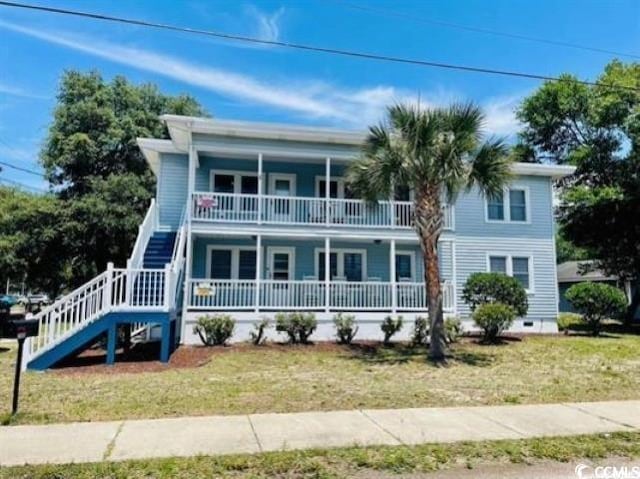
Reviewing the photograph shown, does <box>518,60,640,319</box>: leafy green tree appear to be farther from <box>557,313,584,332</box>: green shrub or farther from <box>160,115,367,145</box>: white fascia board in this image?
<box>160,115,367,145</box>: white fascia board

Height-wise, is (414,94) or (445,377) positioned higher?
(414,94)

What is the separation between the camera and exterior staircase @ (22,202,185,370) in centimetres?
1056

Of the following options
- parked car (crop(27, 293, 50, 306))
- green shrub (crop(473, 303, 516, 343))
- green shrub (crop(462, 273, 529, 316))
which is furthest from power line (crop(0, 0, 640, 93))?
parked car (crop(27, 293, 50, 306))

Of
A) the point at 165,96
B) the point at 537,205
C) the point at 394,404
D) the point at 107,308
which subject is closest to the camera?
the point at 394,404

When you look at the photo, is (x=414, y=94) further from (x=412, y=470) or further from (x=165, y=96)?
(x=165, y=96)

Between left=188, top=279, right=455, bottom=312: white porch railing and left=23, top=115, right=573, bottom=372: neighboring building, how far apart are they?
34mm

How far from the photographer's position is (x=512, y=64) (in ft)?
38.1

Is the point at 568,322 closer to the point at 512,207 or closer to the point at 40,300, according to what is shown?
the point at 512,207

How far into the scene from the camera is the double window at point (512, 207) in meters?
19.4

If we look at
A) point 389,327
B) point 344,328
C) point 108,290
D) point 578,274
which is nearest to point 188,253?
point 108,290

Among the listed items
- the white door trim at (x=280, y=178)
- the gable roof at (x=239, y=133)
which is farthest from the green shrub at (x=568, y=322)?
the white door trim at (x=280, y=178)

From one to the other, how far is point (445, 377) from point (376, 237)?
7386 mm

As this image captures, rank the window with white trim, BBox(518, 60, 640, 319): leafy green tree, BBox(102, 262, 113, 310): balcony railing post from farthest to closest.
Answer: BBox(518, 60, 640, 319): leafy green tree < the window with white trim < BBox(102, 262, 113, 310): balcony railing post

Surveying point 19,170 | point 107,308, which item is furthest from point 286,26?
point 19,170
